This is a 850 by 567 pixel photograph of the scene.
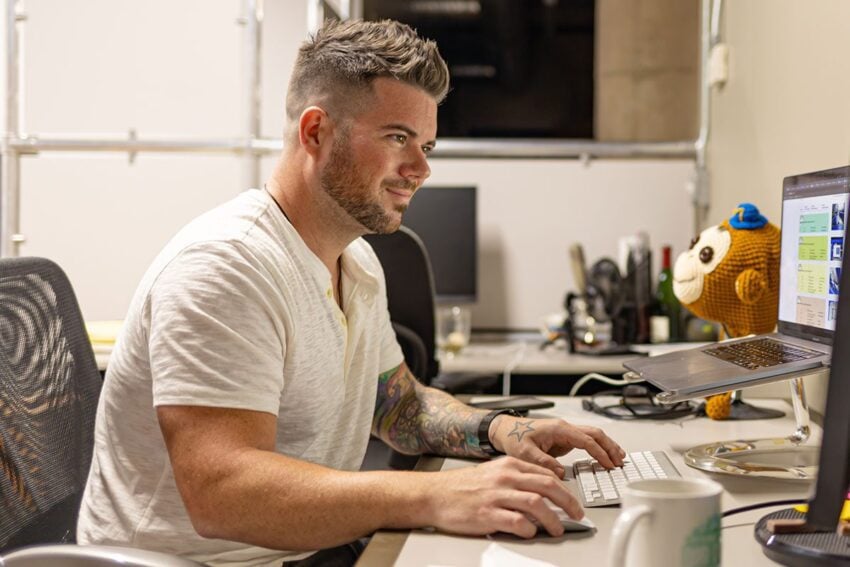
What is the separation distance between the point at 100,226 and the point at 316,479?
2.27 m

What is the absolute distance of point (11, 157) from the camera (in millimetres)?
2979

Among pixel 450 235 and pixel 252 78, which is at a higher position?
pixel 252 78

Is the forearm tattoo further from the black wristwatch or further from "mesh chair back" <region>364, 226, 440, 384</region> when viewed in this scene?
"mesh chair back" <region>364, 226, 440, 384</region>

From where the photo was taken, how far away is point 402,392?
4.96 ft

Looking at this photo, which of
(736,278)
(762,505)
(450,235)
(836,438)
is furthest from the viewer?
(450,235)

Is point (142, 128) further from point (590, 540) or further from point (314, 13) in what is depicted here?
point (590, 540)

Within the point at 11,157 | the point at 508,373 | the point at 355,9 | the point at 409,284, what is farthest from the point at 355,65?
the point at 355,9

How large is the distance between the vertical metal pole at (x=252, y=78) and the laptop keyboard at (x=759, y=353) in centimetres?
190

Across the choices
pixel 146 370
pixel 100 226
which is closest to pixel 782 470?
pixel 146 370

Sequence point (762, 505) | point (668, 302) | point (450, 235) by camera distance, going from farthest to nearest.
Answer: point (450, 235), point (668, 302), point (762, 505)

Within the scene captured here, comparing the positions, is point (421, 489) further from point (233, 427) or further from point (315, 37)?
point (315, 37)

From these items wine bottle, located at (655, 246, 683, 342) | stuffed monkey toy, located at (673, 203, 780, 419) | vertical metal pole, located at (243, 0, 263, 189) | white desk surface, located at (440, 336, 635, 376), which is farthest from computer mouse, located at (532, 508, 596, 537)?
vertical metal pole, located at (243, 0, 263, 189)

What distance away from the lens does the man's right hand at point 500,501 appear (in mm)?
901

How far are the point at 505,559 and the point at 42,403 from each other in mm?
690
